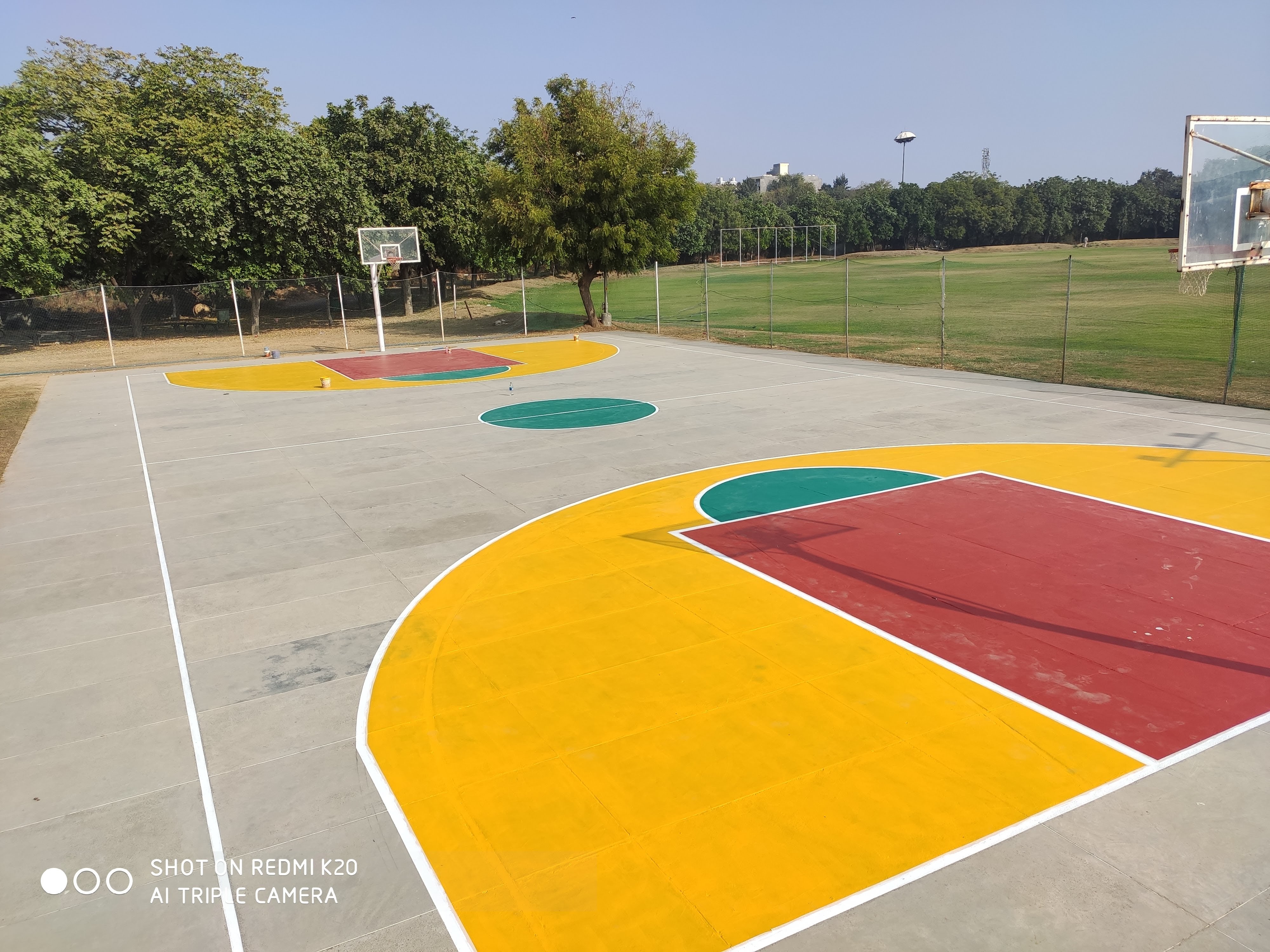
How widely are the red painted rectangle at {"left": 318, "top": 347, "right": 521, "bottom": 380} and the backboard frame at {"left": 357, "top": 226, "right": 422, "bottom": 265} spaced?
11.1 ft

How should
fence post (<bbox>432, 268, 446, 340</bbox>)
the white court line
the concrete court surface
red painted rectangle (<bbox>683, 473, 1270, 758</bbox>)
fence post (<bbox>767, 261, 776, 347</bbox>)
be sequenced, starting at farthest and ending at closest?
1. fence post (<bbox>432, 268, 446, 340</bbox>)
2. fence post (<bbox>767, 261, 776, 347</bbox>)
3. the white court line
4. red painted rectangle (<bbox>683, 473, 1270, 758</bbox>)
5. the concrete court surface

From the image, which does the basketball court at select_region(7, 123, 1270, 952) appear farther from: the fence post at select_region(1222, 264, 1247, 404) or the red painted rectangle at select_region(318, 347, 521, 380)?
the red painted rectangle at select_region(318, 347, 521, 380)

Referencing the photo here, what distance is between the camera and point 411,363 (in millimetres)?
26938

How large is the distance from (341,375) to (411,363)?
283 centimetres

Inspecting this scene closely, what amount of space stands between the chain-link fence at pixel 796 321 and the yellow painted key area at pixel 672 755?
13.8m

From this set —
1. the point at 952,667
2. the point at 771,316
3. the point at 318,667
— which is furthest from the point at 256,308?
the point at 952,667

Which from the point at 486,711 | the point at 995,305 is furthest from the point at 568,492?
the point at 995,305

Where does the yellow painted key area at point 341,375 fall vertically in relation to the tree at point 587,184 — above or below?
below

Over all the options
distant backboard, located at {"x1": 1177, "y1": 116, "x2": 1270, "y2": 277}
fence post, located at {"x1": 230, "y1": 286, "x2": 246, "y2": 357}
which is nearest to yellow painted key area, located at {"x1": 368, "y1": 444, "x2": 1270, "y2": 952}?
distant backboard, located at {"x1": 1177, "y1": 116, "x2": 1270, "y2": 277}

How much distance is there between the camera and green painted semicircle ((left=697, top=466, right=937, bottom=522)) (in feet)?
36.5

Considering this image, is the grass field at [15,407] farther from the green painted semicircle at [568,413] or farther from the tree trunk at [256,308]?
the tree trunk at [256,308]

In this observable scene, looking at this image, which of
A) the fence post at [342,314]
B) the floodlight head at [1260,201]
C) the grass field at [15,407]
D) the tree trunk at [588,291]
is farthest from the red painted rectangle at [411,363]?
the floodlight head at [1260,201]

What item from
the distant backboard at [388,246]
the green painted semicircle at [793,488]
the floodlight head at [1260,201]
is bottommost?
the green painted semicircle at [793,488]

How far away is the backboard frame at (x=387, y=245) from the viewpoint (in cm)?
3000
